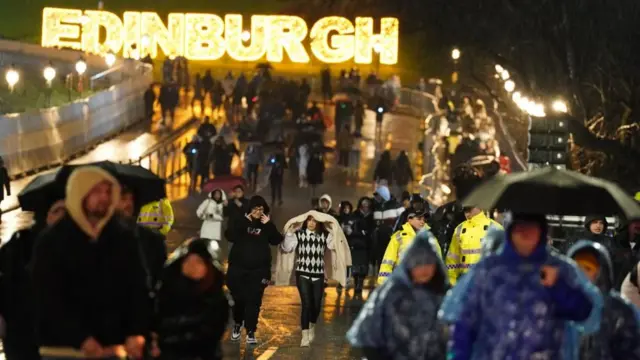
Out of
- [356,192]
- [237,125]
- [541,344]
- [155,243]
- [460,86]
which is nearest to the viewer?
[541,344]

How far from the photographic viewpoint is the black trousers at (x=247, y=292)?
539 inches

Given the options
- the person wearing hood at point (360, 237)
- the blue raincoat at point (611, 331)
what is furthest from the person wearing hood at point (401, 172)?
the blue raincoat at point (611, 331)

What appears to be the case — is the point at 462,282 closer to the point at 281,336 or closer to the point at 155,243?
the point at 155,243

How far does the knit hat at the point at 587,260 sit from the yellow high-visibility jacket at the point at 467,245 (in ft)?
16.2

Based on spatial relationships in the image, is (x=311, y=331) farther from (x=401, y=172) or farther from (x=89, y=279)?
(x=401, y=172)

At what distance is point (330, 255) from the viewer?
14820mm

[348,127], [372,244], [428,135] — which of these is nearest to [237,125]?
[348,127]

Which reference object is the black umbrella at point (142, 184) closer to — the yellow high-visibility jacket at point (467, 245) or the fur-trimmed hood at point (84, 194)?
the fur-trimmed hood at point (84, 194)

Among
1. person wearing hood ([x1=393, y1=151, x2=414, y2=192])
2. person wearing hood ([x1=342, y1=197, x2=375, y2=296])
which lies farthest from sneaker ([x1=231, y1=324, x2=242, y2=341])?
person wearing hood ([x1=393, y1=151, x2=414, y2=192])

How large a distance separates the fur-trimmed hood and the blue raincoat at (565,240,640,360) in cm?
283

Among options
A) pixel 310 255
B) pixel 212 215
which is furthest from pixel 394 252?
pixel 212 215

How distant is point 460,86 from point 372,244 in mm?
43689

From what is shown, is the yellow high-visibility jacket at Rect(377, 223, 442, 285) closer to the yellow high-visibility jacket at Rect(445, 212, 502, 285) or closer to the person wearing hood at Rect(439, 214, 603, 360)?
the yellow high-visibility jacket at Rect(445, 212, 502, 285)

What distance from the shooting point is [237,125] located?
42688 millimetres
